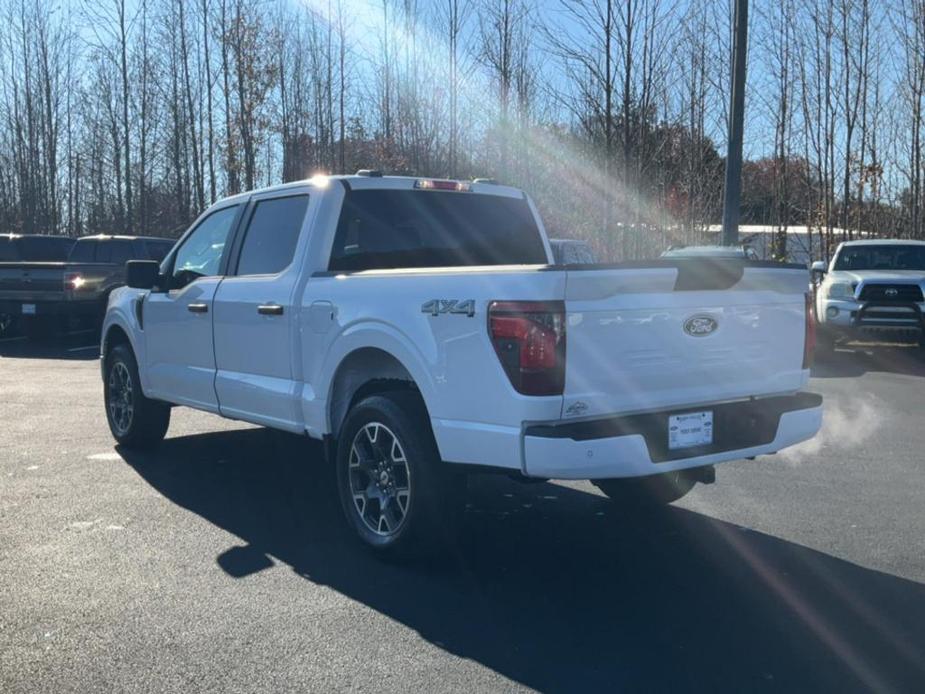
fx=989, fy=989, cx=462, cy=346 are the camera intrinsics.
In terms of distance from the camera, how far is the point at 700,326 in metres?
4.73

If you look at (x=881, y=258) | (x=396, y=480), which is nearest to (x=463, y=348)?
(x=396, y=480)

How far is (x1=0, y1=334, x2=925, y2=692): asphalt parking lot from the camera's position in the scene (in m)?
3.81

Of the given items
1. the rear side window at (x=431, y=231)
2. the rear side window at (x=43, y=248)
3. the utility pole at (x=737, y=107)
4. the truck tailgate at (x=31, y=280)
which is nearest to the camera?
the rear side window at (x=431, y=231)

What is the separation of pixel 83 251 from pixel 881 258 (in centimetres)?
1440

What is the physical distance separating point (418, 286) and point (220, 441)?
4.24 meters

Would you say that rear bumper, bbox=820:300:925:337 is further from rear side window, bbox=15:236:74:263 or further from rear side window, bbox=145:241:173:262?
rear side window, bbox=15:236:74:263

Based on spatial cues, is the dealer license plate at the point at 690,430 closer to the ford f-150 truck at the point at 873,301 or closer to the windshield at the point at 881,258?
the ford f-150 truck at the point at 873,301

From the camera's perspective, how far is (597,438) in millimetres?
4277

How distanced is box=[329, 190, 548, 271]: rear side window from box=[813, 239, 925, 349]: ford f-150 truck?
8.29m

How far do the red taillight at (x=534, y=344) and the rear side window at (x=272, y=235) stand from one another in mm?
2254

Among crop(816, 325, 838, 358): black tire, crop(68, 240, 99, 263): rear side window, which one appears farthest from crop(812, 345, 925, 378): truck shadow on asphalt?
crop(68, 240, 99, 263): rear side window

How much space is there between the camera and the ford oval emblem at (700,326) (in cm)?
468

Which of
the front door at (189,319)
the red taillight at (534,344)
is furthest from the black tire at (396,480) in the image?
the front door at (189,319)

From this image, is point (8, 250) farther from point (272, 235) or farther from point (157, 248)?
point (272, 235)
